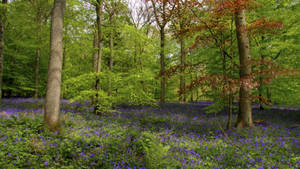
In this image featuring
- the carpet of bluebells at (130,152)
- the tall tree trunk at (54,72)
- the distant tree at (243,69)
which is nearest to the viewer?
the carpet of bluebells at (130,152)

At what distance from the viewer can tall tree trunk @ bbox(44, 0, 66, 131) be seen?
6.27 meters

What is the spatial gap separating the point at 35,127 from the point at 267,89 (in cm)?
1348

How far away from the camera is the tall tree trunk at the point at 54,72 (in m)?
6.27

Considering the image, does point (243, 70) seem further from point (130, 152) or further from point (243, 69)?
point (130, 152)

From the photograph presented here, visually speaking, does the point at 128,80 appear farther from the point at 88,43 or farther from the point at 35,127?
the point at 88,43

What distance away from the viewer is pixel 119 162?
450cm

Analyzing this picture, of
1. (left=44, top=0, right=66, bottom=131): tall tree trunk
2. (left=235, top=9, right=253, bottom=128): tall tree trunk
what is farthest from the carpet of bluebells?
(left=235, top=9, right=253, bottom=128): tall tree trunk

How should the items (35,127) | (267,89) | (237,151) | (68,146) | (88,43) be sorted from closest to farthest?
(68,146), (237,151), (35,127), (267,89), (88,43)

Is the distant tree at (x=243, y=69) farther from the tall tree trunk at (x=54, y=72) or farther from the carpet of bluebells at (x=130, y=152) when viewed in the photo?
the tall tree trunk at (x=54, y=72)

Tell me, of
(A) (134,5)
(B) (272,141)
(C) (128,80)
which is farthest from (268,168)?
(A) (134,5)

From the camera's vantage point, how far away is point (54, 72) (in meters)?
6.38

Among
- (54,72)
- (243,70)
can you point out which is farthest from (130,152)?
(243,70)

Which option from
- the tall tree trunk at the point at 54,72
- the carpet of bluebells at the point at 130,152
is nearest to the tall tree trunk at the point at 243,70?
the carpet of bluebells at the point at 130,152

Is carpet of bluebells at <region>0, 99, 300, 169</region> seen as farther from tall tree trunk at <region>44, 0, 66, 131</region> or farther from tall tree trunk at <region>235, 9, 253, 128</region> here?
tall tree trunk at <region>235, 9, 253, 128</region>
